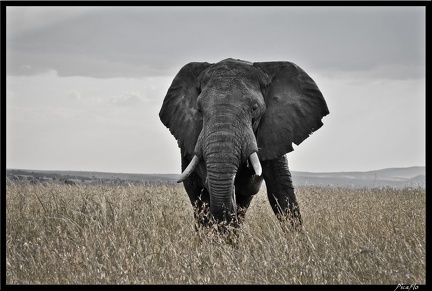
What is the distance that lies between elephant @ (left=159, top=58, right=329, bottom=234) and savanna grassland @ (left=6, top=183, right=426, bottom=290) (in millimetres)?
415

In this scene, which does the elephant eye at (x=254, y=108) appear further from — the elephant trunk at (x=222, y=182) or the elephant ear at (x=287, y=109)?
the elephant trunk at (x=222, y=182)

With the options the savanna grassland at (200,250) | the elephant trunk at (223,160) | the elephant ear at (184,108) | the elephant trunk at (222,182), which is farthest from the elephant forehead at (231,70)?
the savanna grassland at (200,250)

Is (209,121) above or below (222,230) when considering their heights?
above

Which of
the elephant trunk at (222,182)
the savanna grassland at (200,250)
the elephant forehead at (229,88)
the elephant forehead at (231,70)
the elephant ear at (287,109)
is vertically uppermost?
the elephant forehead at (231,70)

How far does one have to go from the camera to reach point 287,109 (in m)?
9.79

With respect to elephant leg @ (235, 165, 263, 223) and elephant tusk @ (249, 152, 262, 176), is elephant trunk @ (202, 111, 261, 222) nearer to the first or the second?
elephant tusk @ (249, 152, 262, 176)

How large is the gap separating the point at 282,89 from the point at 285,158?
3.09 feet

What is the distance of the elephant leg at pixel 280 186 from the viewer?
32.3 ft

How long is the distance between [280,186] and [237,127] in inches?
55.5

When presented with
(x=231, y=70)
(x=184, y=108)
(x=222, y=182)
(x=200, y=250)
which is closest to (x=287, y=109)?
(x=231, y=70)

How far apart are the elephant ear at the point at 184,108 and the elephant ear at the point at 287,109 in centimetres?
80

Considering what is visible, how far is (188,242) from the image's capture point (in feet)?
27.2
